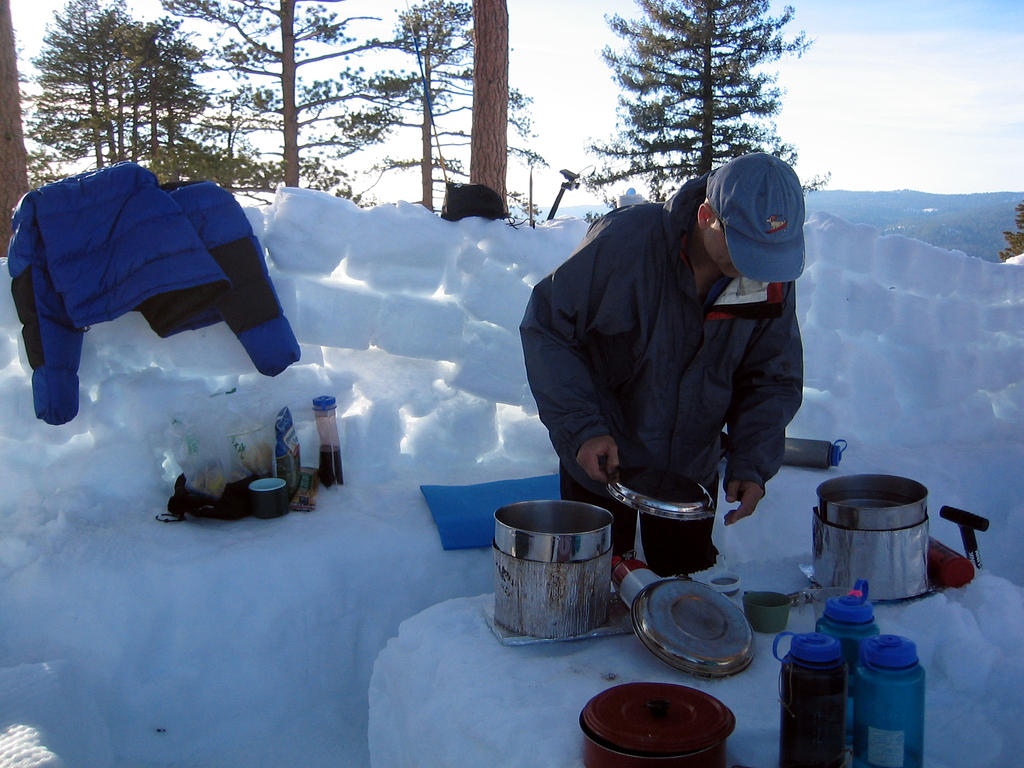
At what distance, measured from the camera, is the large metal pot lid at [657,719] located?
114 centimetres

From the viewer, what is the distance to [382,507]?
11.2 feet

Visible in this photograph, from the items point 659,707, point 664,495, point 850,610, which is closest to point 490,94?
point 664,495

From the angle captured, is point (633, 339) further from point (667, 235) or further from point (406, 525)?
point (406, 525)

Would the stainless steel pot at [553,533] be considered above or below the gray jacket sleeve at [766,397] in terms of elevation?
below

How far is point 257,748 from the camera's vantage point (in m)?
2.64

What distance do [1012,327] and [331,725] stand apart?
4.23 m

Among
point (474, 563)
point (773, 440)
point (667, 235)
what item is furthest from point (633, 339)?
point (474, 563)

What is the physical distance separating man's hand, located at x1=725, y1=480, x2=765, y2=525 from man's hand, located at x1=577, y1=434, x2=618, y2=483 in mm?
332

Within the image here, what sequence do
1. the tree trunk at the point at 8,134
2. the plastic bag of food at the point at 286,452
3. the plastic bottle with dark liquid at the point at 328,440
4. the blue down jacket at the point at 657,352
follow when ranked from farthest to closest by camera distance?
the tree trunk at the point at 8,134, the plastic bottle with dark liquid at the point at 328,440, the plastic bag of food at the point at 286,452, the blue down jacket at the point at 657,352

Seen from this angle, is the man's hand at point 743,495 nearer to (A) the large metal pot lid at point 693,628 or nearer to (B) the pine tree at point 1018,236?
(A) the large metal pot lid at point 693,628

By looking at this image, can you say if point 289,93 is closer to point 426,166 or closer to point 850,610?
point 426,166

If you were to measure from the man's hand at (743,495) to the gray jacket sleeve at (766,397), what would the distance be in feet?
0.05

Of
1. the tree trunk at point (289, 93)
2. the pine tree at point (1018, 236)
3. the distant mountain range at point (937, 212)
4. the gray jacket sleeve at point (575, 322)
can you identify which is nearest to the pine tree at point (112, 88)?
the tree trunk at point (289, 93)

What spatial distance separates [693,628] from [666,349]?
72 cm
